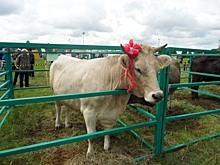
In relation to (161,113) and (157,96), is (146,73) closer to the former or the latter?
(157,96)

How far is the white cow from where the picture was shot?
2188 mm

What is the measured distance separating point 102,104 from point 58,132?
5.26 feet

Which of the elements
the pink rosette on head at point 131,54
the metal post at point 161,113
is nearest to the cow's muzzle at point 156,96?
the pink rosette on head at point 131,54

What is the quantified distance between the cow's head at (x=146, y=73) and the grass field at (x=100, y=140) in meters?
0.95

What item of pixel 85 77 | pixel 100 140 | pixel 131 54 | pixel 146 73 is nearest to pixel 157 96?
pixel 146 73

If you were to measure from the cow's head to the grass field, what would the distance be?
3.10 ft

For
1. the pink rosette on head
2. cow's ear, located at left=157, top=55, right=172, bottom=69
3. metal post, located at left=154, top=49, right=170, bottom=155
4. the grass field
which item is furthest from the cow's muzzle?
the grass field

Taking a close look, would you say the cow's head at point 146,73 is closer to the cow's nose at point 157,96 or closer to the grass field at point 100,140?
the cow's nose at point 157,96

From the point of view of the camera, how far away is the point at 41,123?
419 cm

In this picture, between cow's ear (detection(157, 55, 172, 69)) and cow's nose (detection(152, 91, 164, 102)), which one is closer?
cow's nose (detection(152, 91, 164, 102))

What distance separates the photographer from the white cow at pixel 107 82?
7.18 ft

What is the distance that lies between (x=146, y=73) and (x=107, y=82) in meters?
0.70

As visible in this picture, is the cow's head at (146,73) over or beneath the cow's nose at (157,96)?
over

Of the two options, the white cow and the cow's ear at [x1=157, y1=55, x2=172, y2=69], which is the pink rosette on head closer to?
the white cow
